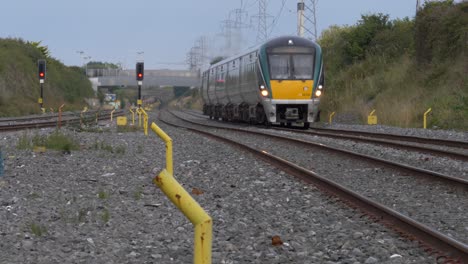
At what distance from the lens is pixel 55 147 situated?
15.9m

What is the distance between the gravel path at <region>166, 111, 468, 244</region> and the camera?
7815 mm

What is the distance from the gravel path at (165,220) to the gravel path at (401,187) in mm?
707

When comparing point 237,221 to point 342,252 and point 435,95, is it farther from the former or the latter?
point 435,95

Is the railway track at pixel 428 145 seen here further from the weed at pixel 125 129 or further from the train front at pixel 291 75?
the weed at pixel 125 129

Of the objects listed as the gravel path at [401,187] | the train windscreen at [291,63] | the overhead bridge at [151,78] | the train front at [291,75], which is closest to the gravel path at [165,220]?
the gravel path at [401,187]

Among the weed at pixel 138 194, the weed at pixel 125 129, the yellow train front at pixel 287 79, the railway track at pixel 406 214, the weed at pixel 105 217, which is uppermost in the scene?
the yellow train front at pixel 287 79

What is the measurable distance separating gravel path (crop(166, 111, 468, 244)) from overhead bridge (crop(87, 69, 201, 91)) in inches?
3486

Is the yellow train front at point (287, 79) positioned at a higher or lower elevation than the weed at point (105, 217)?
higher

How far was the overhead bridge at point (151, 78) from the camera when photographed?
10469cm

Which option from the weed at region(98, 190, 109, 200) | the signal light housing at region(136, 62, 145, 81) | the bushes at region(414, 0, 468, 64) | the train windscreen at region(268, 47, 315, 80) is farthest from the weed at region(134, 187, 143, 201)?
the bushes at region(414, 0, 468, 64)

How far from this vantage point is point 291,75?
27.1 meters

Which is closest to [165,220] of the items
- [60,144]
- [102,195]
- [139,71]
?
[102,195]

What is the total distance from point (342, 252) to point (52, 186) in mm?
5068

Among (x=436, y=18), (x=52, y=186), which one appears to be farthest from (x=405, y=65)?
(x=52, y=186)
